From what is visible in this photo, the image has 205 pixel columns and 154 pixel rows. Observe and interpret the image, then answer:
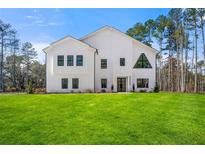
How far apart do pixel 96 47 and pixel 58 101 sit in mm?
6010

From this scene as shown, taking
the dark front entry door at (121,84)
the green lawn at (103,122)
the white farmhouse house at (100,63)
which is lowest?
the green lawn at (103,122)

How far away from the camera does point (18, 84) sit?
18.1m

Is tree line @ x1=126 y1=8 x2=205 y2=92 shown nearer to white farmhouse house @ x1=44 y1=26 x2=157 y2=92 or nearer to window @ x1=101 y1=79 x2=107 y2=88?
white farmhouse house @ x1=44 y1=26 x2=157 y2=92

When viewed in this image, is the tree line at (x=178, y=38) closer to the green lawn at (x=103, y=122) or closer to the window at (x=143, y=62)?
the window at (x=143, y=62)

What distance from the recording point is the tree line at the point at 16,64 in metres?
15.3

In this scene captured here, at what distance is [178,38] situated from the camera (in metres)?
17.9

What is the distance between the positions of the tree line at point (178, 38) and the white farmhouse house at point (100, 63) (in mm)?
3040

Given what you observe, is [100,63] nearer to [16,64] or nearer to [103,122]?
[16,64]

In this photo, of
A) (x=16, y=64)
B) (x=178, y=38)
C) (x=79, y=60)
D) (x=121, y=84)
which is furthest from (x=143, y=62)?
(x=16, y=64)

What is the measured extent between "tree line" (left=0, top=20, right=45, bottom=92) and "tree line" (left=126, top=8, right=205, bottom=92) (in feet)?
18.3

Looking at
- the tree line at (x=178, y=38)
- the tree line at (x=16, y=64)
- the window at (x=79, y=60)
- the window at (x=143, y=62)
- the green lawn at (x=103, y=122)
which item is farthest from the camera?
the tree line at (x=178, y=38)

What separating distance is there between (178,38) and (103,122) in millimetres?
12326

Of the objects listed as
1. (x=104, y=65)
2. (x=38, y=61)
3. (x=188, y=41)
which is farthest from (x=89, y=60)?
(x=188, y=41)

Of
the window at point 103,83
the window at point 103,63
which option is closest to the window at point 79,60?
the window at point 103,63
